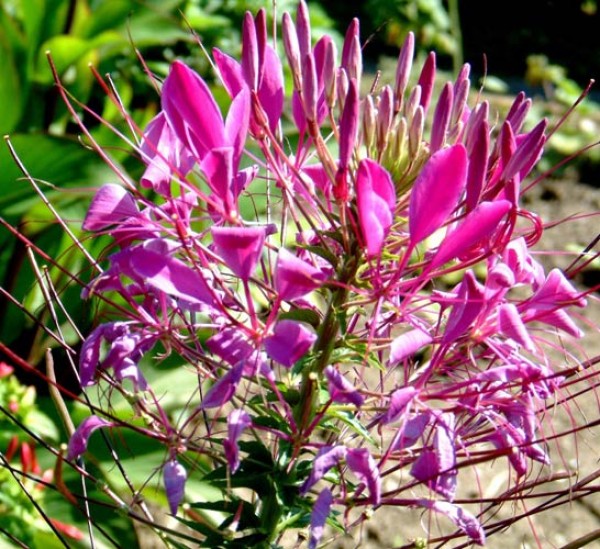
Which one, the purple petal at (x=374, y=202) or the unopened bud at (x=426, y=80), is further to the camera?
the unopened bud at (x=426, y=80)

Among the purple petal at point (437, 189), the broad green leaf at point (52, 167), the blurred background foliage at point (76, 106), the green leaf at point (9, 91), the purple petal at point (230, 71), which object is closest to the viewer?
the purple petal at point (437, 189)

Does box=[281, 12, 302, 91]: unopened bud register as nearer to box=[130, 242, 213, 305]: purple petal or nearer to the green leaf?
box=[130, 242, 213, 305]: purple petal

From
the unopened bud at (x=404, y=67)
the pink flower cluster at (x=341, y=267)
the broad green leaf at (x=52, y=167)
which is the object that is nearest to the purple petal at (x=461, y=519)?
the pink flower cluster at (x=341, y=267)

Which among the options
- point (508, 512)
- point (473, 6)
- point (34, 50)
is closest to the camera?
point (508, 512)

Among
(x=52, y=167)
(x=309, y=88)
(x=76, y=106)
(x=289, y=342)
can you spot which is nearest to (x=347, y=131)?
(x=309, y=88)

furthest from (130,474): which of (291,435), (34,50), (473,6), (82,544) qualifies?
(473,6)

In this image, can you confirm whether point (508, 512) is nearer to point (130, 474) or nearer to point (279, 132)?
point (130, 474)

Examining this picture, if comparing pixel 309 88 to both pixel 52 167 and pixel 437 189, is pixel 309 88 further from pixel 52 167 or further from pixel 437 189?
pixel 52 167

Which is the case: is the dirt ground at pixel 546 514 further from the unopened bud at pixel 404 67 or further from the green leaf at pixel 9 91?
Answer: the green leaf at pixel 9 91
